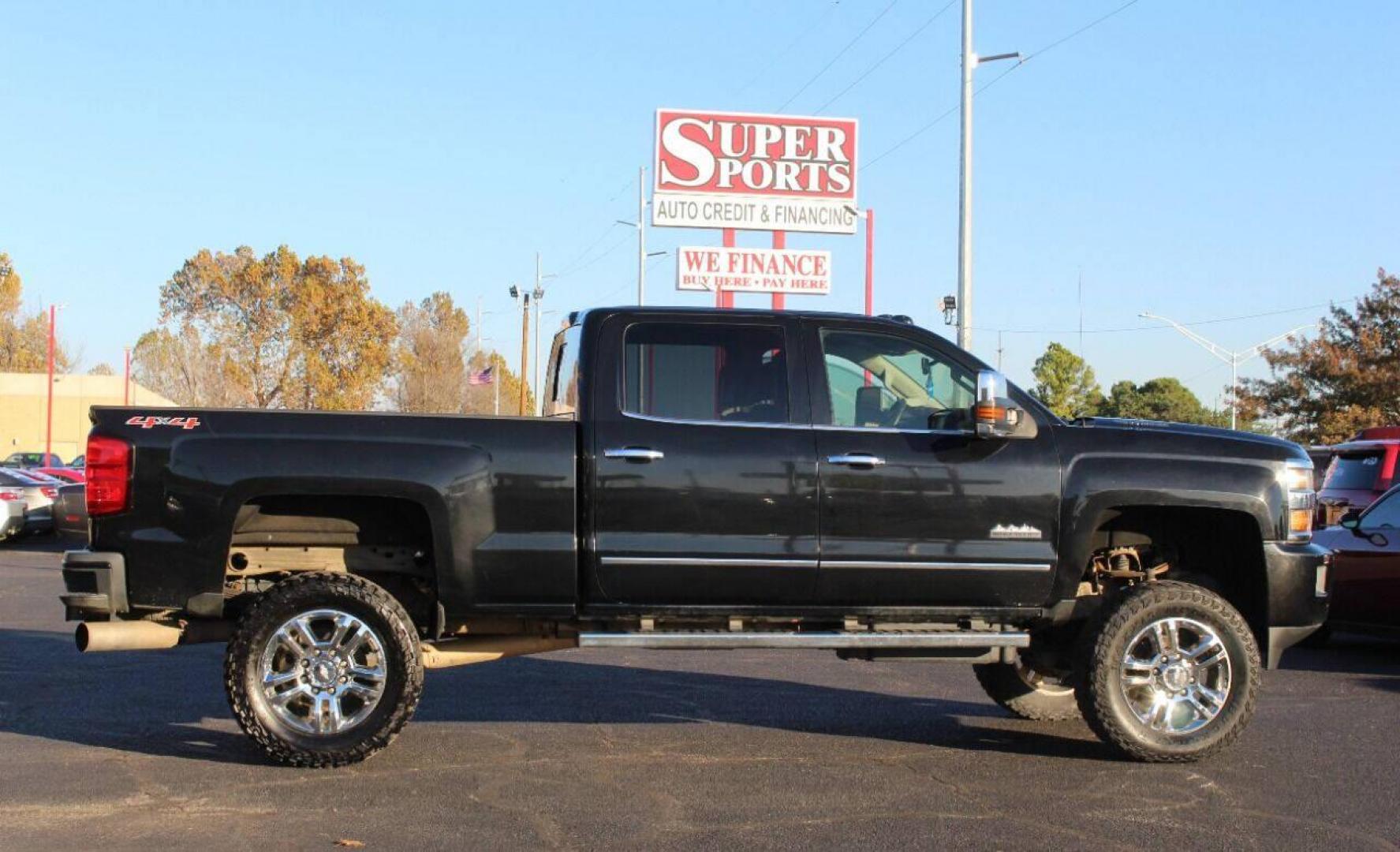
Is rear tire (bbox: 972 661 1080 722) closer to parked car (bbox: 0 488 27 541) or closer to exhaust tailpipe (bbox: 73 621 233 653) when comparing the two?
exhaust tailpipe (bbox: 73 621 233 653)

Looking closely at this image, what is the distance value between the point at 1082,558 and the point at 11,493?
21.2m

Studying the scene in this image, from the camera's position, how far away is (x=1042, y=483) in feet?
22.5

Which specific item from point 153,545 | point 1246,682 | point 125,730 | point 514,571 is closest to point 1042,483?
point 1246,682

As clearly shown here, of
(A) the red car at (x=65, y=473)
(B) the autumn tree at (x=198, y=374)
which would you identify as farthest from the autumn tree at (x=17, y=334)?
(A) the red car at (x=65, y=473)

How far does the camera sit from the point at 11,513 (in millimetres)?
23266

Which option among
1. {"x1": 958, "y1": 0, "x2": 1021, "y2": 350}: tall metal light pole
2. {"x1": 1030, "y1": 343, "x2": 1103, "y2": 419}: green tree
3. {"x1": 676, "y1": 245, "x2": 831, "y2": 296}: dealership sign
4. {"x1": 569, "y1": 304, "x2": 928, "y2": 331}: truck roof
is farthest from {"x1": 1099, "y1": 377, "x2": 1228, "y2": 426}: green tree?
{"x1": 569, "y1": 304, "x2": 928, "y2": 331}: truck roof

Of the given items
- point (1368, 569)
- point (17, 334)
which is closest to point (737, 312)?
point (1368, 569)

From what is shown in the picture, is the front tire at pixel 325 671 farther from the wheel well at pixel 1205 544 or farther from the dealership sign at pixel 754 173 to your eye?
the dealership sign at pixel 754 173

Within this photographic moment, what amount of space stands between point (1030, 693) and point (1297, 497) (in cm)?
180

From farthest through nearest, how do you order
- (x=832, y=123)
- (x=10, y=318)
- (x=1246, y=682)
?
1. (x=10, y=318)
2. (x=832, y=123)
3. (x=1246, y=682)

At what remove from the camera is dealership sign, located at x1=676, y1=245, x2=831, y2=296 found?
105 feet

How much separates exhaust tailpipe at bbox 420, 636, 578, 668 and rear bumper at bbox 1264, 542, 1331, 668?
11.3 ft

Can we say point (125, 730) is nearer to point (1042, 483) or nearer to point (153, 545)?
point (153, 545)

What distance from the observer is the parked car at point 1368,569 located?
34.6ft
